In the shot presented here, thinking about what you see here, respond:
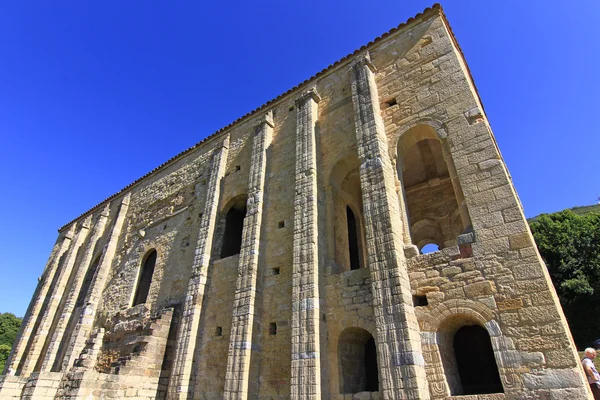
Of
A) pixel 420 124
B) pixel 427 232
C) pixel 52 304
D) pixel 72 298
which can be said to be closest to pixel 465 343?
pixel 420 124

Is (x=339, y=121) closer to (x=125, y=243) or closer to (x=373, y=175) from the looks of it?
(x=373, y=175)

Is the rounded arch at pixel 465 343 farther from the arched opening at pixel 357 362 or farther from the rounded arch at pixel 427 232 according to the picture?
the rounded arch at pixel 427 232

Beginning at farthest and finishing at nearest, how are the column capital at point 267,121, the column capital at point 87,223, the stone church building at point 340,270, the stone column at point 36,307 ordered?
the column capital at point 87,223, the stone column at point 36,307, the column capital at point 267,121, the stone church building at point 340,270

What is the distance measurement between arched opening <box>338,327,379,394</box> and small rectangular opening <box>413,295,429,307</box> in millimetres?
1277

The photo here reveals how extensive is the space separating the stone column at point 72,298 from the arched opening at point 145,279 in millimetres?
3958

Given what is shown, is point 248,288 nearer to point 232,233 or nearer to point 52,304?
point 232,233

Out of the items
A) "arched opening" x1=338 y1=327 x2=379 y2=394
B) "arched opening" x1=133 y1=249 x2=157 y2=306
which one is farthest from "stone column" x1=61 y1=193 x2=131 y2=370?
"arched opening" x1=338 y1=327 x2=379 y2=394

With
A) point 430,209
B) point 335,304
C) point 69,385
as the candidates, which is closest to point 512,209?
point 335,304

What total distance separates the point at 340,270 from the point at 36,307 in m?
16.5

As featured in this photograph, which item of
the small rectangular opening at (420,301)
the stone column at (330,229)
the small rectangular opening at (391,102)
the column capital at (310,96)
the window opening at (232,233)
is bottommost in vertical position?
the small rectangular opening at (420,301)

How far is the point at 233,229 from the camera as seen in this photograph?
38.1ft

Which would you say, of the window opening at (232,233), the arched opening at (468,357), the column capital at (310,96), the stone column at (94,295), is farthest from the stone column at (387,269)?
the stone column at (94,295)

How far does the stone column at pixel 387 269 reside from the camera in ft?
17.9

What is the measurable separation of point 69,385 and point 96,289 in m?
6.66
